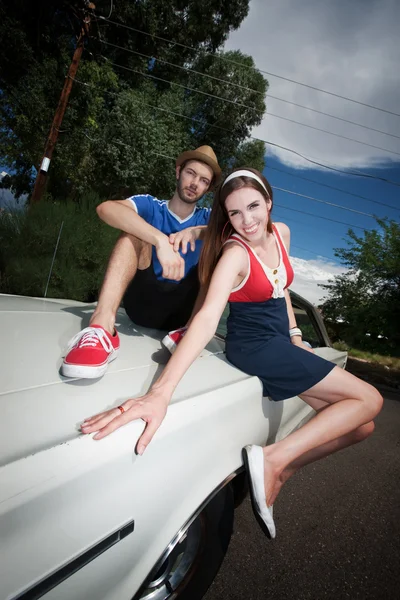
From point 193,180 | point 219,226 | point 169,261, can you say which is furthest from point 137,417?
point 193,180

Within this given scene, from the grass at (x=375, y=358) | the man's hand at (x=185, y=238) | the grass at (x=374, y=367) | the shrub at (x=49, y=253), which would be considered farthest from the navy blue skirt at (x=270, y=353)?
the grass at (x=375, y=358)

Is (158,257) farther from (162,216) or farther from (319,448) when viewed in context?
(319,448)

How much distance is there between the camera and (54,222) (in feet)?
17.8

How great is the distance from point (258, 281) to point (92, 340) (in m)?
0.80

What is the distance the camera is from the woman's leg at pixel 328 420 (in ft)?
4.21

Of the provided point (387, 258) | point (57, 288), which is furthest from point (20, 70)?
point (387, 258)

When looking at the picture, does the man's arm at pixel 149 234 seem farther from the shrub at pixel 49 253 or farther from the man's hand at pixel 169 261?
the shrub at pixel 49 253

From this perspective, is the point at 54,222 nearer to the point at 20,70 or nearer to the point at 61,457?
the point at 61,457

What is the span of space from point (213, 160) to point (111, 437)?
79.9 inches

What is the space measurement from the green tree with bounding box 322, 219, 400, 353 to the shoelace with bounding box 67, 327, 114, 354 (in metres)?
10.3

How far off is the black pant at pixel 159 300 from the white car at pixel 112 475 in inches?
20.8

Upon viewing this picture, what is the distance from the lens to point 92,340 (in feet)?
3.81

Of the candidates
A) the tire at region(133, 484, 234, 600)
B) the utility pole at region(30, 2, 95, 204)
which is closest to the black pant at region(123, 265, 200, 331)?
the tire at region(133, 484, 234, 600)

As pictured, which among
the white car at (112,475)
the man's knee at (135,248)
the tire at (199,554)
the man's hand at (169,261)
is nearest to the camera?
the white car at (112,475)
